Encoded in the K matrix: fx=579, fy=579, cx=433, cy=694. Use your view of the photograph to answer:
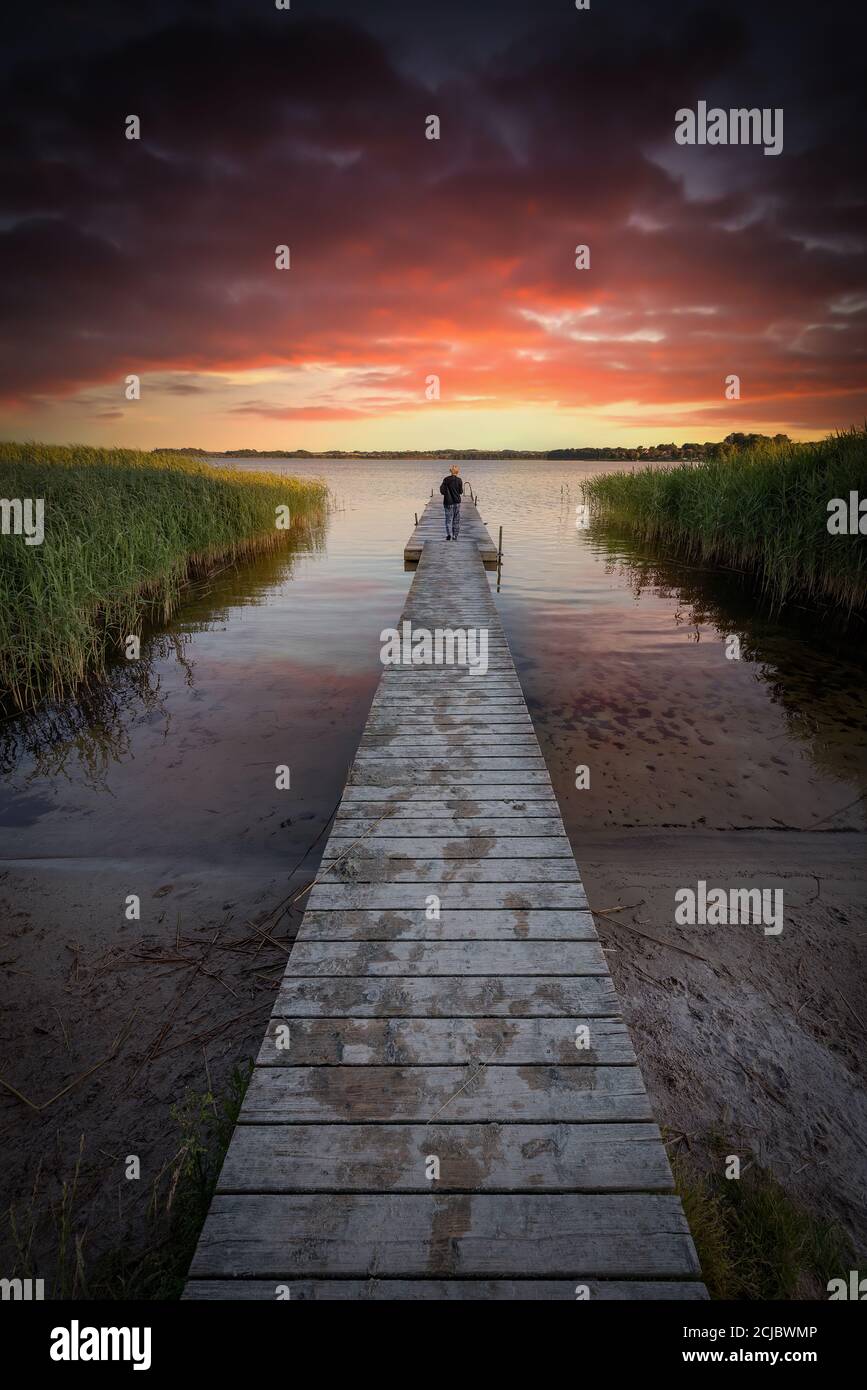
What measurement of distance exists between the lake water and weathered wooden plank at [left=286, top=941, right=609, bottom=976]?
2306 mm

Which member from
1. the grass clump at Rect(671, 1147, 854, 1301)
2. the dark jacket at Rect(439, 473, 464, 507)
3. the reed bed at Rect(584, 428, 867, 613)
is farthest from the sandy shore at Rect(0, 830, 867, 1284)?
the dark jacket at Rect(439, 473, 464, 507)

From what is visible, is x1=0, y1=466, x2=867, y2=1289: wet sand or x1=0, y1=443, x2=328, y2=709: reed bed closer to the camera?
x1=0, y1=466, x2=867, y2=1289: wet sand

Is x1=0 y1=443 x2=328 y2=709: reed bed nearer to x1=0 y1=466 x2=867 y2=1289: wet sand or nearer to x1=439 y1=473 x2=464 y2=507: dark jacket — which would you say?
x1=0 y1=466 x2=867 y2=1289: wet sand

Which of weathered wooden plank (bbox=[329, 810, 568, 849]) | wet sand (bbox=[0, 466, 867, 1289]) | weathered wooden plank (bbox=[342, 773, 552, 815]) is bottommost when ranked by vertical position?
wet sand (bbox=[0, 466, 867, 1289])

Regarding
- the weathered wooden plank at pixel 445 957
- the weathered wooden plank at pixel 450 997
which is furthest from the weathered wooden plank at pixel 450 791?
the weathered wooden plank at pixel 450 997

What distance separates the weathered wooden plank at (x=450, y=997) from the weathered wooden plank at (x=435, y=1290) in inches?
34.8

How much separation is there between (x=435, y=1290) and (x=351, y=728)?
6551mm

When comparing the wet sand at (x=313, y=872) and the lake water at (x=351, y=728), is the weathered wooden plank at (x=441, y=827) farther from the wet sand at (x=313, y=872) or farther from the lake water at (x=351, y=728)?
the lake water at (x=351, y=728)

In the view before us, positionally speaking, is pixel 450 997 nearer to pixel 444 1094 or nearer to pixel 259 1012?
pixel 444 1094

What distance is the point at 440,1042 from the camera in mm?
2393

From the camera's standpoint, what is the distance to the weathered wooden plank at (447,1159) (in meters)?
1.90

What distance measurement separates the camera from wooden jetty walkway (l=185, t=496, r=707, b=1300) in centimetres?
171

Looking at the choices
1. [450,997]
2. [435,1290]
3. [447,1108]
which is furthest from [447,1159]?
[450,997]
